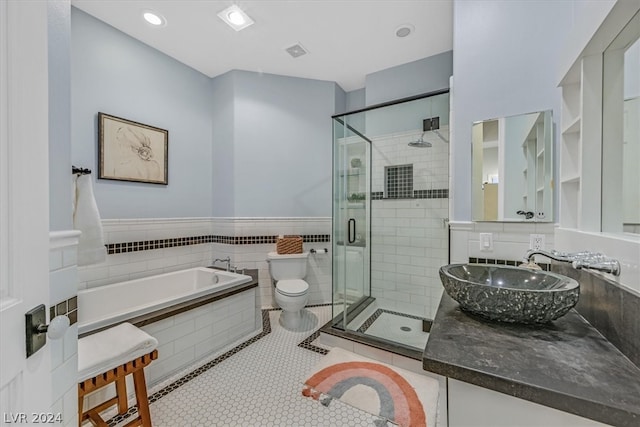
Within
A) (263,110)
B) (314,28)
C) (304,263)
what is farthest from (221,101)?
(304,263)

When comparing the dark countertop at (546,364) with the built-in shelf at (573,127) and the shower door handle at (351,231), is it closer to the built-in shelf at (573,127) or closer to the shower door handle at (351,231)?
the built-in shelf at (573,127)

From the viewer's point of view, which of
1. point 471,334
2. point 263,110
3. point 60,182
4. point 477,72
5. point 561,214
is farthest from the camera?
point 263,110

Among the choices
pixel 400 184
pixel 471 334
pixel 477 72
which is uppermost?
pixel 477 72

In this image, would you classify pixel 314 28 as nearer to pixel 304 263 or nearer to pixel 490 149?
pixel 490 149

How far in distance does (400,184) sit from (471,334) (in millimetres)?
2312

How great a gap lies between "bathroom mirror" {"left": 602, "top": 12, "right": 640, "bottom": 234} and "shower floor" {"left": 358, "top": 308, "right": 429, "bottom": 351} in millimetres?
1566

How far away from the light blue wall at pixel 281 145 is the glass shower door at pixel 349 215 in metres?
0.60

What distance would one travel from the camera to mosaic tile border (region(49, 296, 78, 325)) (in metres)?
0.87

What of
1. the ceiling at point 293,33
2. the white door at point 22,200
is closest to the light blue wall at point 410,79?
the ceiling at point 293,33

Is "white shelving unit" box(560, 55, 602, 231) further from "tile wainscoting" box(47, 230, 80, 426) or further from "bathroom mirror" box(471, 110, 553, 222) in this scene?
"tile wainscoting" box(47, 230, 80, 426)

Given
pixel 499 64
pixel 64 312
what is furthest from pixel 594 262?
pixel 64 312

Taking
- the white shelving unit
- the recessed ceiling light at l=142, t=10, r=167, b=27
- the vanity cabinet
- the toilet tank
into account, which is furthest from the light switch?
the recessed ceiling light at l=142, t=10, r=167, b=27

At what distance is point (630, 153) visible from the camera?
89 centimetres

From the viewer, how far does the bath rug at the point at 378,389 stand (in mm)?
1566
